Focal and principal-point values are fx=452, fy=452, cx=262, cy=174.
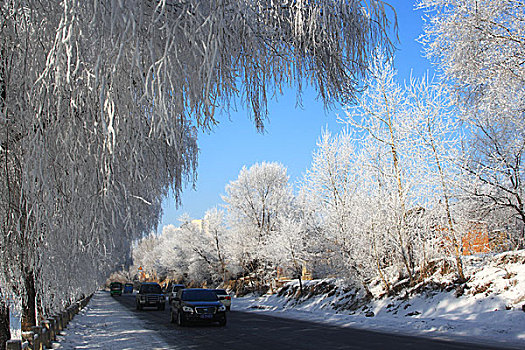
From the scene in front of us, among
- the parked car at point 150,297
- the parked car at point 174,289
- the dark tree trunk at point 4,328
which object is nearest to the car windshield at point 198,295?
the parked car at point 174,289

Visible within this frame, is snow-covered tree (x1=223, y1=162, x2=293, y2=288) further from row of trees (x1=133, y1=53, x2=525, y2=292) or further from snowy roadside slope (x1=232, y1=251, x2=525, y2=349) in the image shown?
snowy roadside slope (x1=232, y1=251, x2=525, y2=349)

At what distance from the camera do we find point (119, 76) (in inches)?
126

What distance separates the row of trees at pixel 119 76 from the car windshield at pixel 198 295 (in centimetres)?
1612

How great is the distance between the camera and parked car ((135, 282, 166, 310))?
3462cm

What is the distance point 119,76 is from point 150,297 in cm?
3401

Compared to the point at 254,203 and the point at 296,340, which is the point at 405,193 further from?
the point at 254,203

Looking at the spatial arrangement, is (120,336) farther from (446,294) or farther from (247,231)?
(247,231)

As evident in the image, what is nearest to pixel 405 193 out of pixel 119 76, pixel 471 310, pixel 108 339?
pixel 471 310

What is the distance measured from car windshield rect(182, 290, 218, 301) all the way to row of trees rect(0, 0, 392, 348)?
635 inches

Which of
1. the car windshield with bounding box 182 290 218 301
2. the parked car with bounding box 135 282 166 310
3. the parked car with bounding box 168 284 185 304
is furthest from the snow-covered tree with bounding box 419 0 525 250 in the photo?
the parked car with bounding box 135 282 166 310

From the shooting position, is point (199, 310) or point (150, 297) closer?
point (199, 310)

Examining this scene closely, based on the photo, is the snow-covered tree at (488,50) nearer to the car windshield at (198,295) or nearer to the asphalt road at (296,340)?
the asphalt road at (296,340)

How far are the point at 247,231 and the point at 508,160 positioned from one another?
3499cm

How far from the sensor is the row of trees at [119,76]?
9.60ft
